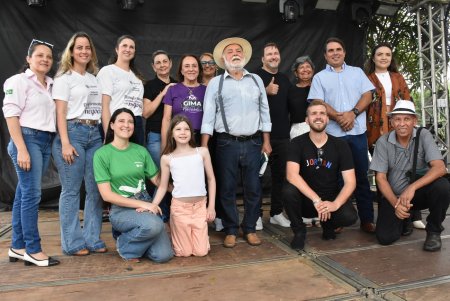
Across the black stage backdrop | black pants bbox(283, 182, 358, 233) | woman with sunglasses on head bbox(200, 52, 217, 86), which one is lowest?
black pants bbox(283, 182, 358, 233)

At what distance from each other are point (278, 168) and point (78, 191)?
6.80 feet

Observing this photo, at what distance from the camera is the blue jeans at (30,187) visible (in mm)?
3121

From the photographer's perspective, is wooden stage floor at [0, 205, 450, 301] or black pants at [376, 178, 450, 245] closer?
wooden stage floor at [0, 205, 450, 301]

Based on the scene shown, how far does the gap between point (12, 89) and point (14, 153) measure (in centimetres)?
49

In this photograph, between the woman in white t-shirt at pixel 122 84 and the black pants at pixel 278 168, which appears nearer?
the woman in white t-shirt at pixel 122 84

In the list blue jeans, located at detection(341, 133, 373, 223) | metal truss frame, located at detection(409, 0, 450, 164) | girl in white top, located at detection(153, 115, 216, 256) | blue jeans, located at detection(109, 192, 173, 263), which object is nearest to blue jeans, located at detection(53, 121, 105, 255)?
blue jeans, located at detection(109, 192, 173, 263)

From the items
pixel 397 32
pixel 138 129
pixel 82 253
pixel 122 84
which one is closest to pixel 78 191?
pixel 82 253

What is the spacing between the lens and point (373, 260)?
127 inches

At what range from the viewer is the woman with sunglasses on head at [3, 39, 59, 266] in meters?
3.05

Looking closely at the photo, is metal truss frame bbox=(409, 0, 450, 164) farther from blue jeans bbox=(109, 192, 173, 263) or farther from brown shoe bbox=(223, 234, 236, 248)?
blue jeans bbox=(109, 192, 173, 263)

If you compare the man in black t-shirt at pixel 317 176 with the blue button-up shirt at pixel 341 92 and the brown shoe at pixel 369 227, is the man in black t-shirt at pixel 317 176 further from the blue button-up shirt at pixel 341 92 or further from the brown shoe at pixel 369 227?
the brown shoe at pixel 369 227

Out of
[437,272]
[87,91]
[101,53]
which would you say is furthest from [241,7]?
[437,272]

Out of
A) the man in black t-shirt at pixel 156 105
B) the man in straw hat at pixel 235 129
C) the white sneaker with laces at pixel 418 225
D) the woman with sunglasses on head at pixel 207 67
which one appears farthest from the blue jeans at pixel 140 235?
the white sneaker with laces at pixel 418 225

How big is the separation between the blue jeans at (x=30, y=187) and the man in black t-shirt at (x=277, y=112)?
2.18 meters
